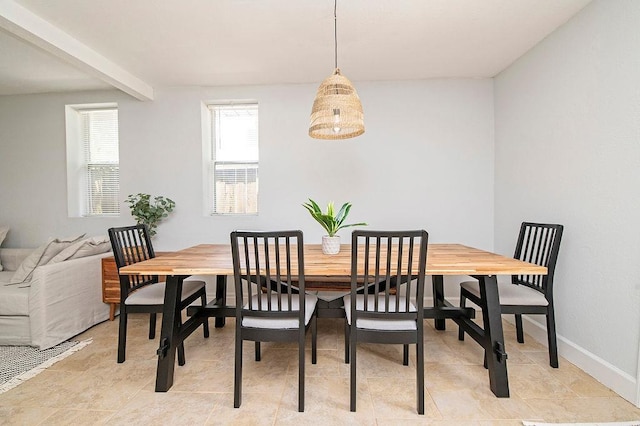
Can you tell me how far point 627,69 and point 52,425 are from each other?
3.85m

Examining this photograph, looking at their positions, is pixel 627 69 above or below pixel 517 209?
above

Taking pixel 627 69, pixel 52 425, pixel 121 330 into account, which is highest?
pixel 627 69

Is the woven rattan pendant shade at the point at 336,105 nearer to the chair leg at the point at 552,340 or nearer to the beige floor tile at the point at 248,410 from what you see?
the beige floor tile at the point at 248,410

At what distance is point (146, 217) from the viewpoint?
3.08 m

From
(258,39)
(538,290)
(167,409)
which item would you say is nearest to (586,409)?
(538,290)

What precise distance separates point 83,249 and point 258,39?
2.56 m

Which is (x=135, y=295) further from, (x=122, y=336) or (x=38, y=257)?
(x=38, y=257)

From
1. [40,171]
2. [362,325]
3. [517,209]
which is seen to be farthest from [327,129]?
[40,171]

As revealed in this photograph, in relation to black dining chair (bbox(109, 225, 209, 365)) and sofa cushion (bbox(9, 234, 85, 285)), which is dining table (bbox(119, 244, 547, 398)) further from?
sofa cushion (bbox(9, 234, 85, 285))

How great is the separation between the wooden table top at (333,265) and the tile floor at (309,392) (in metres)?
0.74

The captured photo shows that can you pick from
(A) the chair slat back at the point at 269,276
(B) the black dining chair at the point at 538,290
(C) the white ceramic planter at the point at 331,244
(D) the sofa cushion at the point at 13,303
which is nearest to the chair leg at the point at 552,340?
(B) the black dining chair at the point at 538,290

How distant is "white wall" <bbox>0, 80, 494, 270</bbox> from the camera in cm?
311

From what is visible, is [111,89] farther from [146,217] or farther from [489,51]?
[489,51]

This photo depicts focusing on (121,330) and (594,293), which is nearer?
(594,293)
